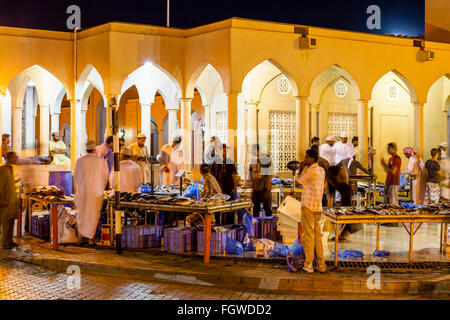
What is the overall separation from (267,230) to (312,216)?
253 cm

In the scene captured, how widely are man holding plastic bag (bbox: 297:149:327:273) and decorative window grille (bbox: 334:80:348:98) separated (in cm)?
1180

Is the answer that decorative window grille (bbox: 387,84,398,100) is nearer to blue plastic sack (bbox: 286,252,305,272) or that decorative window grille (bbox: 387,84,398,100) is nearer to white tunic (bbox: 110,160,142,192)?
white tunic (bbox: 110,160,142,192)

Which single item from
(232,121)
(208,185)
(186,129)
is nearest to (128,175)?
(208,185)

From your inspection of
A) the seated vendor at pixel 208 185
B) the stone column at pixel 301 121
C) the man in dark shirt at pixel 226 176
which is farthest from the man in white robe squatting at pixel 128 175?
the stone column at pixel 301 121

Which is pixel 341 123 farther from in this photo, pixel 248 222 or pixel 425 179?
pixel 248 222

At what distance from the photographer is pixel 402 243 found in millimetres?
9750

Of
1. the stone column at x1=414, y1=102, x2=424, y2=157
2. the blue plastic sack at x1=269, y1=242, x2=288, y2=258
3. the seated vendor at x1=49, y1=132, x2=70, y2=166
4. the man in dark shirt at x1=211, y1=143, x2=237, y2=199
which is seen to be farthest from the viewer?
the stone column at x1=414, y1=102, x2=424, y2=157

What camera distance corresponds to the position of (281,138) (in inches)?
695

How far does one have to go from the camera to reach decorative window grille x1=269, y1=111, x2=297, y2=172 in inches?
690

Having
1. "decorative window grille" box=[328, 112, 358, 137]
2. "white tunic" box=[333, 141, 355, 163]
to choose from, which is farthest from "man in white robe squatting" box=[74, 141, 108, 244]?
"decorative window grille" box=[328, 112, 358, 137]

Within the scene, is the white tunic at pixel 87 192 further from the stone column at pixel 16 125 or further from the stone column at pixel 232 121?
the stone column at pixel 16 125

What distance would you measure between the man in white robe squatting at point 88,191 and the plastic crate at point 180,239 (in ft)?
4.77

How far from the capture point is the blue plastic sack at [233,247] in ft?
28.2
